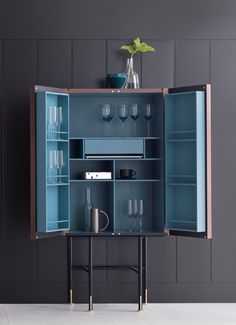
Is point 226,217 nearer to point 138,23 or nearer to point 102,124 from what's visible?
point 102,124

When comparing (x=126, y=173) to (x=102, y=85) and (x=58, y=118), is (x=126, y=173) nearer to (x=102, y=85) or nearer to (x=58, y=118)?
(x=58, y=118)

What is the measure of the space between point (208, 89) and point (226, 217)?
1.26 m

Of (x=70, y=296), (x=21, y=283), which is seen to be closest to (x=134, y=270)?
(x=70, y=296)

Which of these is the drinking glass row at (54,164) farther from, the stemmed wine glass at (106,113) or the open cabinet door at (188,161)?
the open cabinet door at (188,161)

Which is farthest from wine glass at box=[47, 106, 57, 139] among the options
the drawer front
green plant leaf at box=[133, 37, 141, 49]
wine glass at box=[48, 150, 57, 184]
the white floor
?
the white floor

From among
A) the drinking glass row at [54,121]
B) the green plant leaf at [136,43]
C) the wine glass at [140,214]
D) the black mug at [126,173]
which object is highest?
the green plant leaf at [136,43]

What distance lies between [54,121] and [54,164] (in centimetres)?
37

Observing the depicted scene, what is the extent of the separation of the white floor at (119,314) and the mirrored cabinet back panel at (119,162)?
680 mm

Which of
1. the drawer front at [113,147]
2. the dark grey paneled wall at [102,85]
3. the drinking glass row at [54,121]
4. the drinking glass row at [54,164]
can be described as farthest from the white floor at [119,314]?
the drinking glass row at [54,121]

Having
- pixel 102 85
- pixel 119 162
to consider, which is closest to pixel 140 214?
pixel 119 162

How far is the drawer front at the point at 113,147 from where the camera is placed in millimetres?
6348

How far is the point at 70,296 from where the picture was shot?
652cm

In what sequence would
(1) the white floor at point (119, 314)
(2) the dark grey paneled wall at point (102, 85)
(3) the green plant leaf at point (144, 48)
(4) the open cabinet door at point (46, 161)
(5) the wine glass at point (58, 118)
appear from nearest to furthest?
(1) the white floor at point (119, 314) → (4) the open cabinet door at point (46, 161) → (5) the wine glass at point (58, 118) → (3) the green plant leaf at point (144, 48) → (2) the dark grey paneled wall at point (102, 85)

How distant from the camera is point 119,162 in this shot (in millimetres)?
6656
